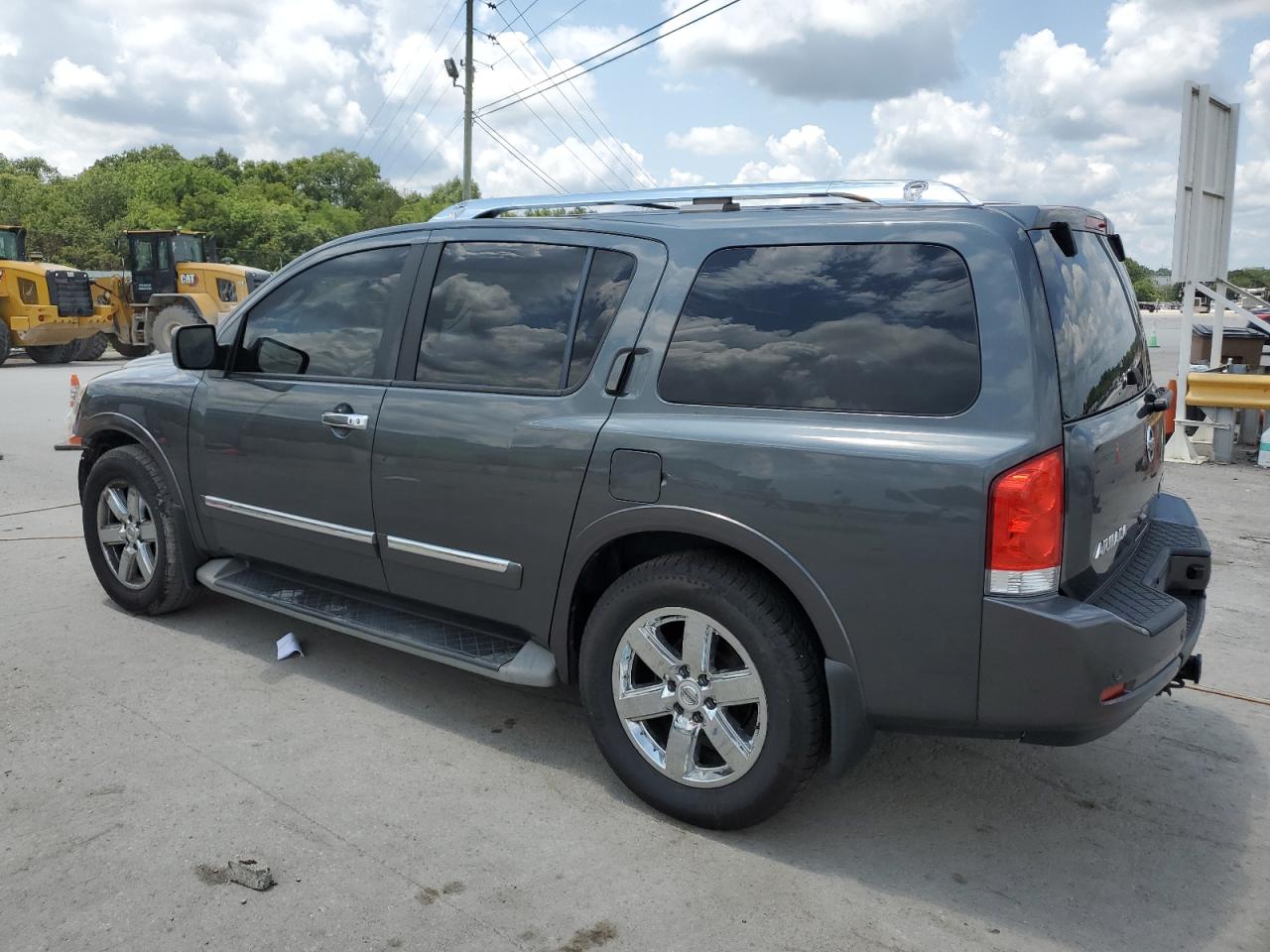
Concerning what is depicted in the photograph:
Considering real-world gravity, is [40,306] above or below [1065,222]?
above

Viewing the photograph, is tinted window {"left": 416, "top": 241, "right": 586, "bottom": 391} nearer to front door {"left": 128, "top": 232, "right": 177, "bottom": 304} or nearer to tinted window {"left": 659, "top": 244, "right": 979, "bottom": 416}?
tinted window {"left": 659, "top": 244, "right": 979, "bottom": 416}

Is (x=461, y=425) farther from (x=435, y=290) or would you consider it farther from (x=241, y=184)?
(x=241, y=184)

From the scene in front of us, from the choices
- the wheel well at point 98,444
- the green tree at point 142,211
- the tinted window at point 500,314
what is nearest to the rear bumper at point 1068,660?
the tinted window at point 500,314

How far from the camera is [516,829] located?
10.5 ft

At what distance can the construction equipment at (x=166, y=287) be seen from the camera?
71.8ft

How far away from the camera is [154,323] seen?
22.0 meters

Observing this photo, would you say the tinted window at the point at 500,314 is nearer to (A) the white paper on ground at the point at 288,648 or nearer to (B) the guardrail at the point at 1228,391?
(A) the white paper on ground at the point at 288,648

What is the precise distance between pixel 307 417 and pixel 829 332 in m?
2.19

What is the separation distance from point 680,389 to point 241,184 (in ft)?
297

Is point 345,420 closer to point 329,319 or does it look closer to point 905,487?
point 329,319

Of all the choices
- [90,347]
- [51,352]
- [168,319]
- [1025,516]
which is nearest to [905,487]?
[1025,516]

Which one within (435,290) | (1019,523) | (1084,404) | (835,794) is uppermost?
(435,290)

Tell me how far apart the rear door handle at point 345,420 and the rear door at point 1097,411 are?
7.89 feet

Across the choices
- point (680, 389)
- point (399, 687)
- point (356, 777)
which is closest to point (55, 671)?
point (399, 687)
